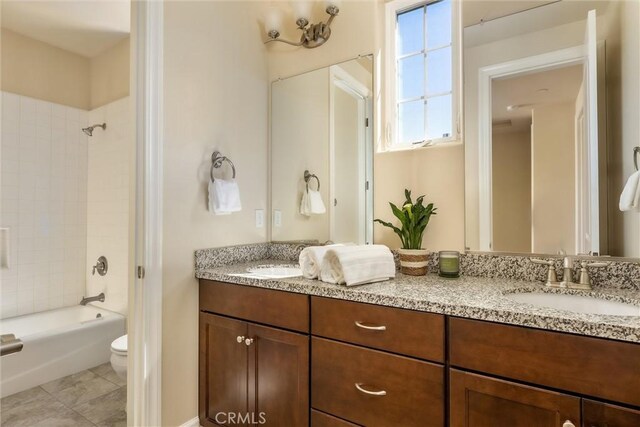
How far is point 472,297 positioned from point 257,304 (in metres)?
0.85

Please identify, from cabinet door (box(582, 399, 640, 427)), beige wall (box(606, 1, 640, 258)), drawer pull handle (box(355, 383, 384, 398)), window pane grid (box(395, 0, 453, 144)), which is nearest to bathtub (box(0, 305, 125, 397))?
drawer pull handle (box(355, 383, 384, 398))

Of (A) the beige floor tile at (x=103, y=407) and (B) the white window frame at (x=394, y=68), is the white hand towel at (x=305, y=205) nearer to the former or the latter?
(B) the white window frame at (x=394, y=68)

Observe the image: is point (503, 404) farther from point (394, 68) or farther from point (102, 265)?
point (102, 265)

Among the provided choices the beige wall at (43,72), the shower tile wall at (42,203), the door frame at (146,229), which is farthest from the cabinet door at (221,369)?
the beige wall at (43,72)

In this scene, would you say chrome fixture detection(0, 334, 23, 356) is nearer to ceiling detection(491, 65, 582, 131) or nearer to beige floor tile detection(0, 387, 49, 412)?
beige floor tile detection(0, 387, 49, 412)

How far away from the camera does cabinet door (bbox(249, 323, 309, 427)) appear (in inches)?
51.6

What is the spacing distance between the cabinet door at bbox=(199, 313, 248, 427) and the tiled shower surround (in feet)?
5.16

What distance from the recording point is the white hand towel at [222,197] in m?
1.67

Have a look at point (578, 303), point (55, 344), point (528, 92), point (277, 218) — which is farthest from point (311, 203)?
point (55, 344)

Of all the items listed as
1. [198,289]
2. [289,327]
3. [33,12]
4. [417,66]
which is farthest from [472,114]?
[33,12]

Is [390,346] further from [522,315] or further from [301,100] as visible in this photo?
[301,100]

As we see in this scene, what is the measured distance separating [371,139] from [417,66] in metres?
0.43

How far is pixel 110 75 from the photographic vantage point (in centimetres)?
295

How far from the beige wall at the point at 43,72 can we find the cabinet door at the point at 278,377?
2.90m
